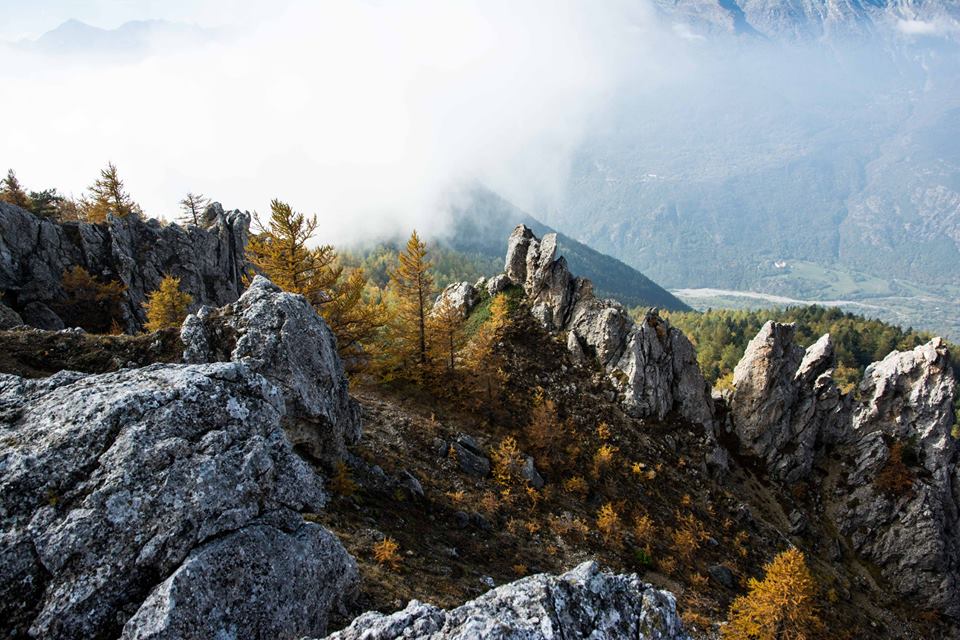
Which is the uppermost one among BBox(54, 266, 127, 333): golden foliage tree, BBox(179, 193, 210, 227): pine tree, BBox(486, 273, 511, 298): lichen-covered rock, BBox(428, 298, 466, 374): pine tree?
BBox(179, 193, 210, 227): pine tree

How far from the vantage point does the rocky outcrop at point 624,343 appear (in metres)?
54.9

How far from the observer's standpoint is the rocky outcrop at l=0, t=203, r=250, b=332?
4350cm

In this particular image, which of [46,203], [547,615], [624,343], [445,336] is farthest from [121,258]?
[547,615]

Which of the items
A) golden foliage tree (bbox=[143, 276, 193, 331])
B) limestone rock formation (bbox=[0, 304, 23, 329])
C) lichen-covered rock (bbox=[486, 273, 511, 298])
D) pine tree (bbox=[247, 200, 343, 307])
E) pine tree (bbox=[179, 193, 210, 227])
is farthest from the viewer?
pine tree (bbox=[179, 193, 210, 227])

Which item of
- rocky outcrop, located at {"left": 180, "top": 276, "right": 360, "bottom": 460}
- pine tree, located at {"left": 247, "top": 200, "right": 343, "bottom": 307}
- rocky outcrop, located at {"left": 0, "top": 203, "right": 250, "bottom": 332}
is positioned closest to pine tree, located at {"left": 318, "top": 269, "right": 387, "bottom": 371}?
pine tree, located at {"left": 247, "top": 200, "right": 343, "bottom": 307}

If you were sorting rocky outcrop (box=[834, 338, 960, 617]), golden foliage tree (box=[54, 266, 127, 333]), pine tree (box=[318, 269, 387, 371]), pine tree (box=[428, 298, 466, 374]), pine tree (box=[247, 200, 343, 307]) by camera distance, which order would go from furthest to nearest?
rocky outcrop (box=[834, 338, 960, 617]) → pine tree (box=[428, 298, 466, 374]) → golden foliage tree (box=[54, 266, 127, 333]) → pine tree (box=[318, 269, 387, 371]) → pine tree (box=[247, 200, 343, 307])

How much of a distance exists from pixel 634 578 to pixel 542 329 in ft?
160

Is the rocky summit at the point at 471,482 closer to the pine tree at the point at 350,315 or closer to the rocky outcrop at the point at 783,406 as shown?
the rocky outcrop at the point at 783,406

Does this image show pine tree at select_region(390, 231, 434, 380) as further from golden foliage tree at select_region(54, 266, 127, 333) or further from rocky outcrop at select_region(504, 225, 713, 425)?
golden foliage tree at select_region(54, 266, 127, 333)

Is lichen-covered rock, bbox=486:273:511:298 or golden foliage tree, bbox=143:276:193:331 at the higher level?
golden foliage tree, bbox=143:276:193:331

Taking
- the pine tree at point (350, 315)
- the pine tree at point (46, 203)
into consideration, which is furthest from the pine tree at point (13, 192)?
the pine tree at point (350, 315)

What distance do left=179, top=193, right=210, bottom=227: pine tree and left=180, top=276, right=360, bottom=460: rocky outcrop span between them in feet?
200

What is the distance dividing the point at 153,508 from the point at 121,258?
52.0 meters

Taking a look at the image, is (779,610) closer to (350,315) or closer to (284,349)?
(284,349)
